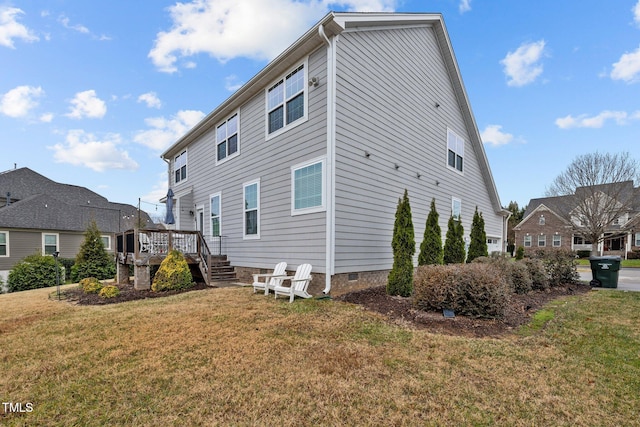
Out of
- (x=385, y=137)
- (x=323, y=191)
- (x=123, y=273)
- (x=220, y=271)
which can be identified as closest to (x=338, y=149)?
(x=323, y=191)

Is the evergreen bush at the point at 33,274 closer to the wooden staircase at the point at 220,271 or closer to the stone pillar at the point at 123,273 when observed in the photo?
the stone pillar at the point at 123,273

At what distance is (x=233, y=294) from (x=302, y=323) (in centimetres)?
314

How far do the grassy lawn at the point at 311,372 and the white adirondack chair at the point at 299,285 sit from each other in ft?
4.11

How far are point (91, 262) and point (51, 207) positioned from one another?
997cm

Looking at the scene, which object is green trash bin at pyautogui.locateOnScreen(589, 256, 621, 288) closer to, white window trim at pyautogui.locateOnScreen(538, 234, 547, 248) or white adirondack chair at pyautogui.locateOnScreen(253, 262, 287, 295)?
white adirondack chair at pyautogui.locateOnScreen(253, 262, 287, 295)

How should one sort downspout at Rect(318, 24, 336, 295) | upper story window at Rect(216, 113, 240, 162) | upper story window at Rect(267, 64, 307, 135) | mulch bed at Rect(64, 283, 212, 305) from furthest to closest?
1. upper story window at Rect(216, 113, 240, 162)
2. upper story window at Rect(267, 64, 307, 135)
3. mulch bed at Rect(64, 283, 212, 305)
4. downspout at Rect(318, 24, 336, 295)

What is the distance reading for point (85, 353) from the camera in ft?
12.8

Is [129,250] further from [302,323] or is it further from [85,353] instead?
[302,323]

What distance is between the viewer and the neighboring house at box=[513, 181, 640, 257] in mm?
22281

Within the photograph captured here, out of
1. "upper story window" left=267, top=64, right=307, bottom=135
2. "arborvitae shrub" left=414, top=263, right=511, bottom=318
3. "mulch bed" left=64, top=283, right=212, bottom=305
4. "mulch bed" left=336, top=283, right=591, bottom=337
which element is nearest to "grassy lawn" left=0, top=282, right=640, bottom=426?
"mulch bed" left=336, top=283, right=591, bottom=337

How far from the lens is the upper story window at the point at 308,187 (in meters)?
7.32

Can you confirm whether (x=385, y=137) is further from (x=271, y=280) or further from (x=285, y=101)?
(x=271, y=280)

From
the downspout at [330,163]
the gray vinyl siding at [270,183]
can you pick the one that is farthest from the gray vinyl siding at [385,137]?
the gray vinyl siding at [270,183]

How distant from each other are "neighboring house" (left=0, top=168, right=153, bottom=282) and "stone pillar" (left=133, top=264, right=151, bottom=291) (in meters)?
11.2
